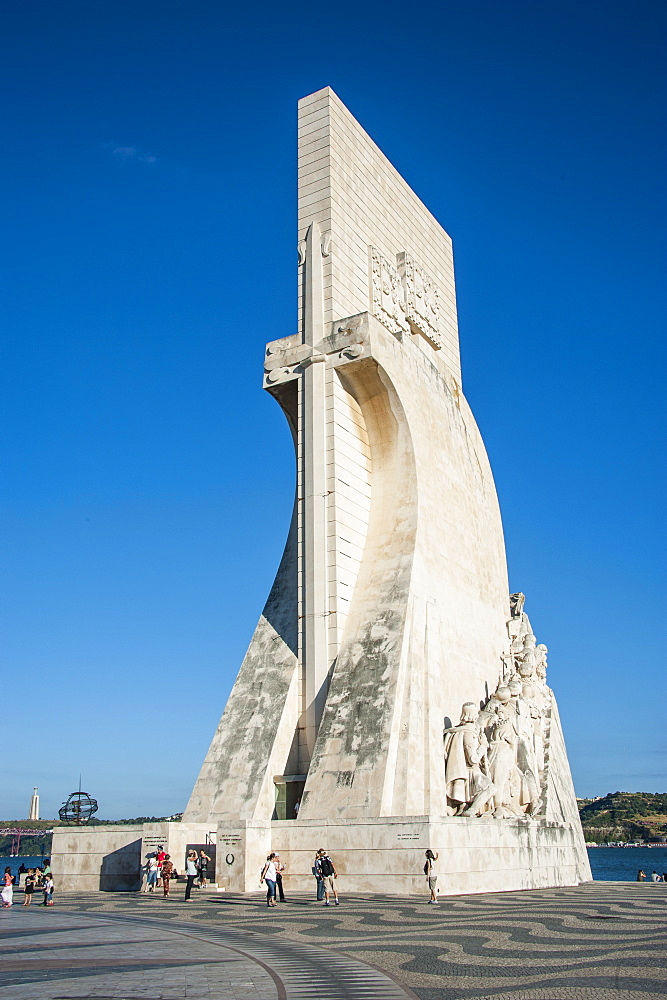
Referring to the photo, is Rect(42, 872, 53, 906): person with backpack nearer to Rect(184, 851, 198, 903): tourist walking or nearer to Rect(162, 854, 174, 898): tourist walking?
Rect(162, 854, 174, 898): tourist walking

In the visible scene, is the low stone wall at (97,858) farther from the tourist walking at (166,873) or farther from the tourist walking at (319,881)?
the tourist walking at (319,881)

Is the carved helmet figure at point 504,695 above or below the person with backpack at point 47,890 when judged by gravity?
above

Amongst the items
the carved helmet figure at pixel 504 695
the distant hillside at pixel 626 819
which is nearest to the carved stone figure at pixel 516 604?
the carved helmet figure at pixel 504 695

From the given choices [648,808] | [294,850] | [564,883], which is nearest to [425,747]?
[294,850]

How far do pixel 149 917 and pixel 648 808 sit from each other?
88.1 m

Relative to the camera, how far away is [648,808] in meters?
88.3

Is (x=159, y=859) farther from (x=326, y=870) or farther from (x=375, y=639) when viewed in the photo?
(x=375, y=639)

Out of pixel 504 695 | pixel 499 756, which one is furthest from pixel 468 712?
pixel 504 695

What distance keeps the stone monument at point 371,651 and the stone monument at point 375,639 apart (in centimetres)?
4

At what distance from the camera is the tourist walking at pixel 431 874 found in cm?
1128

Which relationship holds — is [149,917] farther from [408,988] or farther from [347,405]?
[347,405]

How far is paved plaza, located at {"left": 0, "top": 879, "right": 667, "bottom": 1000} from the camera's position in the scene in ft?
17.7

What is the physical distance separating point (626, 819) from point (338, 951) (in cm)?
8740

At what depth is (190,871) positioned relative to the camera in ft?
40.7
